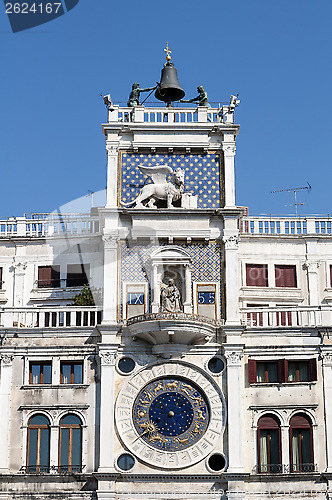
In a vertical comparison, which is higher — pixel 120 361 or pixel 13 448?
pixel 120 361

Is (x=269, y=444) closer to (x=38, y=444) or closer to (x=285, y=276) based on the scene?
(x=38, y=444)

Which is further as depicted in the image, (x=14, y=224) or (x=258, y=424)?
(x=14, y=224)

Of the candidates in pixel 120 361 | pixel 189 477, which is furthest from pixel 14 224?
pixel 189 477

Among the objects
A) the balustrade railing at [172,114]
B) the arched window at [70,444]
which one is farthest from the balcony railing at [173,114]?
the arched window at [70,444]

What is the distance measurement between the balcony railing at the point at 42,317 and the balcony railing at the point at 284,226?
378 inches

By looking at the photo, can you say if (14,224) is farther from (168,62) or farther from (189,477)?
(189,477)

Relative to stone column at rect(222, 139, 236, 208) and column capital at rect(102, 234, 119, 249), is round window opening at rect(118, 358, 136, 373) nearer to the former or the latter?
column capital at rect(102, 234, 119, 249)

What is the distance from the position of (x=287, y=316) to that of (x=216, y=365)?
4148 mm

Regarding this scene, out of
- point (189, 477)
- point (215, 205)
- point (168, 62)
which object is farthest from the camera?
point (168, 62)

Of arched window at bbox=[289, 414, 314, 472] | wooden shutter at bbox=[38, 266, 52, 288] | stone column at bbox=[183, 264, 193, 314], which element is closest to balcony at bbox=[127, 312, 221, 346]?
stone column at bbox=[183, 264, 193, 314]

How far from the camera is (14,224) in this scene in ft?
177

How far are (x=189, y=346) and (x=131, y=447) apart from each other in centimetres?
498

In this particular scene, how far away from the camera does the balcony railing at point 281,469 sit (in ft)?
150

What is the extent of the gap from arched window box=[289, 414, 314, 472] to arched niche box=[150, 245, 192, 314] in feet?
21.7
